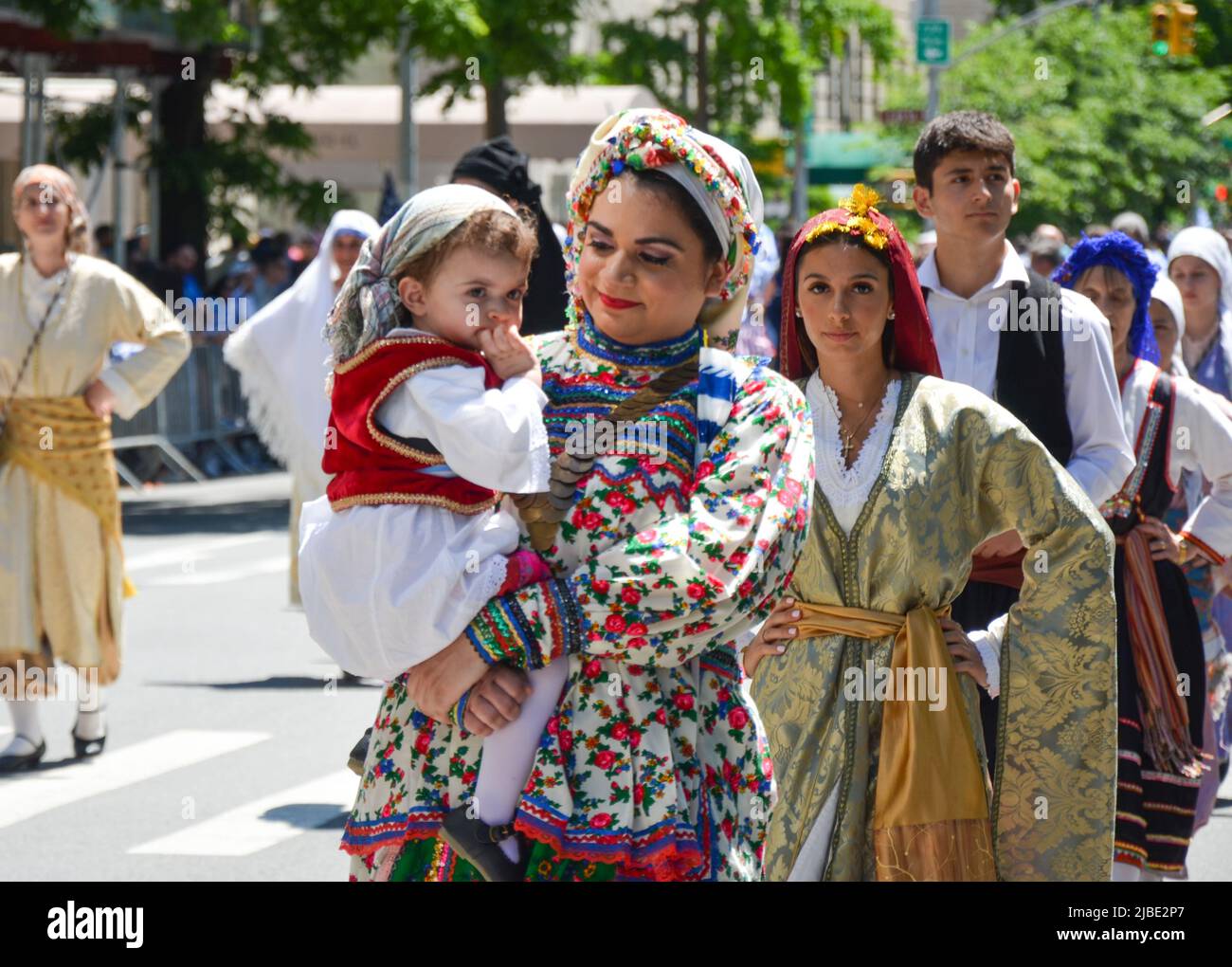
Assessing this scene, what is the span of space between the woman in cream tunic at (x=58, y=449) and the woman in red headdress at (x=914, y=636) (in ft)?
14.9

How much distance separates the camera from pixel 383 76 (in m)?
52.2

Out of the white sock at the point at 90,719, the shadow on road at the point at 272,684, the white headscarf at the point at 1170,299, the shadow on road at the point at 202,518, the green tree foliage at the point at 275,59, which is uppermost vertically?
the green tree foliage at the point at 275,59

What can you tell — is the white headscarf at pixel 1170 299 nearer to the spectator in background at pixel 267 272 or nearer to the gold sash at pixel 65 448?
the gold sash at pixel 65 448

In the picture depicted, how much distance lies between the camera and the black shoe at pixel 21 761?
8.53 meters

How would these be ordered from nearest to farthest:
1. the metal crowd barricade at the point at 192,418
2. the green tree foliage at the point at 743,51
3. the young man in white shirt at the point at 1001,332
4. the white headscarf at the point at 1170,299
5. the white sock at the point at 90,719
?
the young man in white shirt at the point at 1001,332, the white headscarf at the point at 1170,299, the white sock at the point at 90,719, the metal crowd barricade at the point at 192,418, the green tree foliage at the point at 743,51

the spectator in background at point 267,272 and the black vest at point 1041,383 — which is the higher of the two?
the black vest at point 1041,383

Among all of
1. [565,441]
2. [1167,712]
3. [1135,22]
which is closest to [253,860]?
[1167,712]

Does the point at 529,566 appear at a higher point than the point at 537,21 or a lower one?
lower

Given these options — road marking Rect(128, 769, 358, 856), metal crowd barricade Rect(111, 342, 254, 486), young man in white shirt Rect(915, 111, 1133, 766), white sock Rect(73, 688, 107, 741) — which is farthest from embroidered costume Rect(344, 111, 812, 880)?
metal crowd barricade Rect(111, 342, 254, 486)

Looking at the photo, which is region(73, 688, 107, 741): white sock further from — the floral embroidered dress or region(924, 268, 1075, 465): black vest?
the floral embroidered dress

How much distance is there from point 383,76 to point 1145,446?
47165 mm

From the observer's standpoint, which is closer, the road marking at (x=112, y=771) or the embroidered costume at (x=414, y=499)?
the embroidered costume at (x=414, y=499)

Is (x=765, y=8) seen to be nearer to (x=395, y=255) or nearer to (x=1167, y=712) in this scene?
(x=1167, y=712)

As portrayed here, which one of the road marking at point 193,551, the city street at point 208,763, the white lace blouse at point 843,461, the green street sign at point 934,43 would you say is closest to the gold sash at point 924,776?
the white lace blouse at point 843,461
